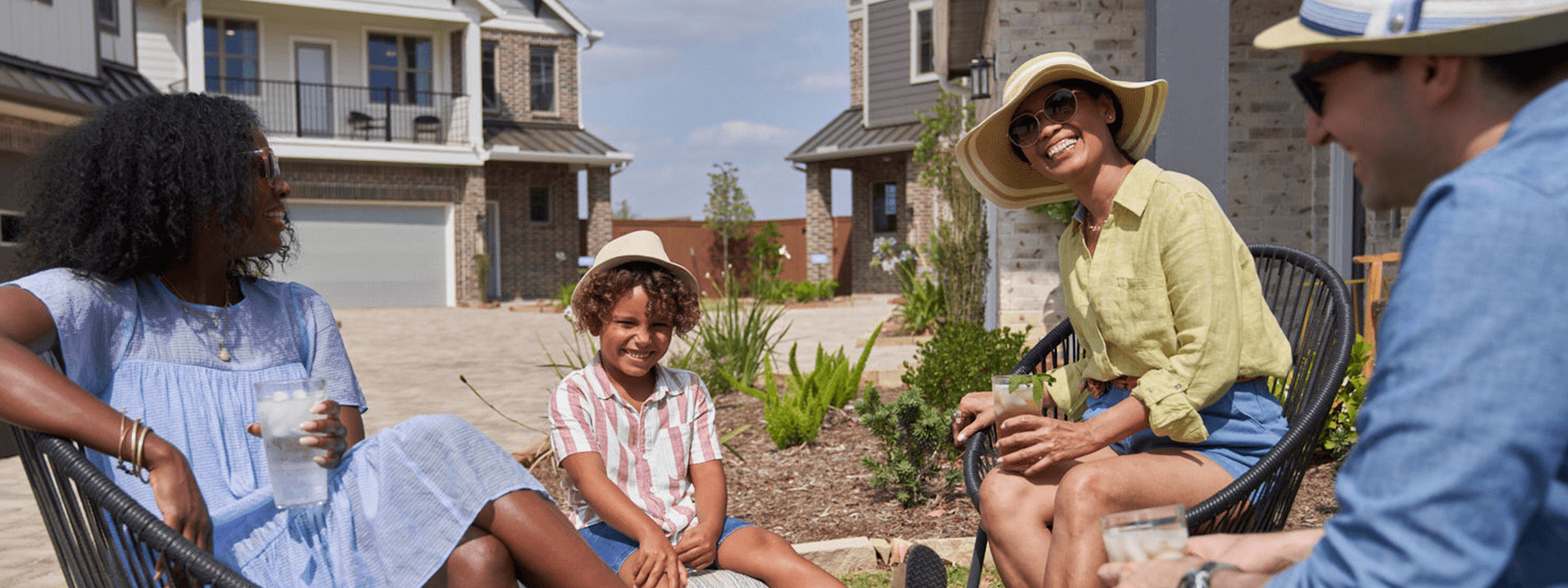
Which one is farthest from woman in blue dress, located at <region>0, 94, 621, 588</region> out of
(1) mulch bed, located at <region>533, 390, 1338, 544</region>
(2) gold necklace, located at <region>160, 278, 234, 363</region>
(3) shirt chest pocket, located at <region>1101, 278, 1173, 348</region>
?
(1) mulch bed, located at <region>533, 390, 1338, 544</region>

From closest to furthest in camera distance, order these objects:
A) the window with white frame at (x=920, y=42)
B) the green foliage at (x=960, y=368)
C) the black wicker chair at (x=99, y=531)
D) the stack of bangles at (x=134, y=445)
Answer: the black wicker chair at (x=99, y=531) < the stack of bangles at (x=134, y=445) < the green foliage at (x=960, y=368) < the window with white frame at (x=920, y=42)

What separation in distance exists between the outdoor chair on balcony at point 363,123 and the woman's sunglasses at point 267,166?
19.5m

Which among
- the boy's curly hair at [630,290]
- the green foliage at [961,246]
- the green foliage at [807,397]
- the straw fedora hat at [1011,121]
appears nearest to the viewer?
the straw fedora hat at [1011,121]

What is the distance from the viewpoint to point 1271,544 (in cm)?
127

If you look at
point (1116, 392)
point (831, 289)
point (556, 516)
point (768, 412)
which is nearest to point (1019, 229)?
point (768, 412)

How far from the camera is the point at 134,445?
1.68m

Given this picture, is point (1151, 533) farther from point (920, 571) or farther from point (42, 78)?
point (42, 78)

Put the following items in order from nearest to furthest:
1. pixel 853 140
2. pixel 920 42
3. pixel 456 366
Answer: pixel 456 366
pixel 920 42
pixel 853 140

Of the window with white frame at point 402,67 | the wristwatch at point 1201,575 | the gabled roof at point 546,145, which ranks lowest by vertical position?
the wristwatch at point 1201,575

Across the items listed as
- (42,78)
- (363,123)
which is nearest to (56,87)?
(42,78)

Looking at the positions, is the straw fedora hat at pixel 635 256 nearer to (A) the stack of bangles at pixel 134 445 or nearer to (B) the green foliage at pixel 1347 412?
(A) the stack of bangles at pixel 134 445

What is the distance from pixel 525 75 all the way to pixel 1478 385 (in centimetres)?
2397

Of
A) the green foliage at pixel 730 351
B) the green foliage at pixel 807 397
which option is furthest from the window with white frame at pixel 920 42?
the green foliage at pixel 807 397

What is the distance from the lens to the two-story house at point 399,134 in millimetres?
19656
